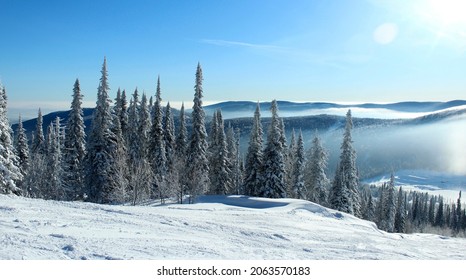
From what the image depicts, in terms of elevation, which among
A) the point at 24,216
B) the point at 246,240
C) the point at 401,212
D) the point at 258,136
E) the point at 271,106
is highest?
the point at 271,106

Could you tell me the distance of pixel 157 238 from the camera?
1229 centimetres

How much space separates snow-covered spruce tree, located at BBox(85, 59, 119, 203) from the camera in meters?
38.7

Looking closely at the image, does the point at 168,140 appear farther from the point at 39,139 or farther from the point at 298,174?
the point at 39,139

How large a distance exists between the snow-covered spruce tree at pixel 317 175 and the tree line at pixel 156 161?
0.14 m

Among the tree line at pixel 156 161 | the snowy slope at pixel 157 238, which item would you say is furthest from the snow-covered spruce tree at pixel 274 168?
the snowy slope at pixel 157 238

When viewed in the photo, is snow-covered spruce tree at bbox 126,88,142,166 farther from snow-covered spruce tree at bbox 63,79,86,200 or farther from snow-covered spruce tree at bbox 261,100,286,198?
snow-covered spruce tree at bbox 261,100,286,198

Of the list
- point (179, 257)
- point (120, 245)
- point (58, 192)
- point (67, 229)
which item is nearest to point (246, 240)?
point (179, 257)

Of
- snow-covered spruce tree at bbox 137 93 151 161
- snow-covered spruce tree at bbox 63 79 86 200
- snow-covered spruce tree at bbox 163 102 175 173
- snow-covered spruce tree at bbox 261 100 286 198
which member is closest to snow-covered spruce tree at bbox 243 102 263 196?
snow-covered spruce tree at bbox 261 100 286 198

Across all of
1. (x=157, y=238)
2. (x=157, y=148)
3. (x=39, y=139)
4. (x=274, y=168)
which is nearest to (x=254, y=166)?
(x=274, y=168)

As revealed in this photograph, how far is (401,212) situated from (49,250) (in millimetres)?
80389

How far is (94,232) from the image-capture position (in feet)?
39.5

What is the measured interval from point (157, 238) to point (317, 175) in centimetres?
4058

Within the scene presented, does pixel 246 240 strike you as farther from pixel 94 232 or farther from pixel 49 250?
pixel 49 250

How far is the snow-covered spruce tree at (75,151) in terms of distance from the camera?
1596 inches
